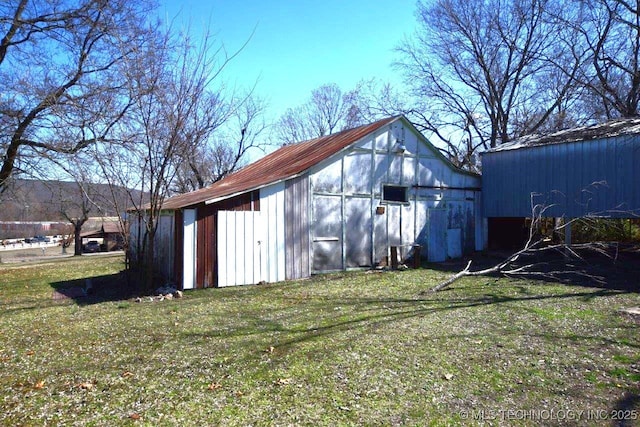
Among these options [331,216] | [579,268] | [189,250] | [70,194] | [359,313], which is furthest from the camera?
[70,194]

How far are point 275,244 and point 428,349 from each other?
7301 millimetres

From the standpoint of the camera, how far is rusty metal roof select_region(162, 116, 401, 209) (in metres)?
12.2

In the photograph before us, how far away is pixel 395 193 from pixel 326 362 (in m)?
11.0

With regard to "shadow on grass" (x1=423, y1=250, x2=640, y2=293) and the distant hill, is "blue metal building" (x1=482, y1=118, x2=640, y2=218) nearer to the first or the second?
"shadow on grass" (x1=423, y1=250, x2=640, y2=293)

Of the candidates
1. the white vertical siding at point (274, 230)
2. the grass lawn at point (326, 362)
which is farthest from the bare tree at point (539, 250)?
the white vertical siding at point (274, 230)

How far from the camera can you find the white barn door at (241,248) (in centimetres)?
1156

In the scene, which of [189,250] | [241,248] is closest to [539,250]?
[241,248]

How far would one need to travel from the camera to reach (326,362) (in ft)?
17.8

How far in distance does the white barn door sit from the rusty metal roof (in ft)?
2.37

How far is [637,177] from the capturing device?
13500 mm

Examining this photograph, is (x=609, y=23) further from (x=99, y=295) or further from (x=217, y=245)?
(x=99, y=295)

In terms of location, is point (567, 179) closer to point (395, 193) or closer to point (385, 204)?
point (395, 193)

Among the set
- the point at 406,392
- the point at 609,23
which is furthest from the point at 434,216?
the point at 609,23

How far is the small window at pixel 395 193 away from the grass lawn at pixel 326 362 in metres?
6.50
